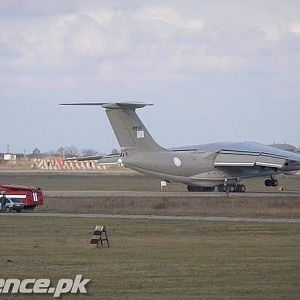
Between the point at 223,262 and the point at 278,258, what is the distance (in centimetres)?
194

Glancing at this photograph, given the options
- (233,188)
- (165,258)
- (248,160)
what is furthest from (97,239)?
(248,160)

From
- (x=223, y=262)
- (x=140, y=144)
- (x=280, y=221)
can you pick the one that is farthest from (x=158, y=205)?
(x=223, y=262)

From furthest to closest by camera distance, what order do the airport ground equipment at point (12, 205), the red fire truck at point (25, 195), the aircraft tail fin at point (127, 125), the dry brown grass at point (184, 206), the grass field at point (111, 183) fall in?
the grass field at point (111, 183), the aircraft tail fin at point (127, 125), the red fire truck at point (25, 195), the airport ground equipment at point (12, 205), the dry brown grass at point (184, 206)

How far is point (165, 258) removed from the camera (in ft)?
95.1

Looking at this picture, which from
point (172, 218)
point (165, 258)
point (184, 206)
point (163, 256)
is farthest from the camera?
point (184, 206)

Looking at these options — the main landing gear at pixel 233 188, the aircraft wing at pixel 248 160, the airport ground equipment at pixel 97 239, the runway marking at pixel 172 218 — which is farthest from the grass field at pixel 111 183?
the airport ground equipment at pixel 97 239

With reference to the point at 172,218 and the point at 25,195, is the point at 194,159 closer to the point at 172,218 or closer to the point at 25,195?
the point at 25,195

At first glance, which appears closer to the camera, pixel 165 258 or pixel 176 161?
pixel 165 258

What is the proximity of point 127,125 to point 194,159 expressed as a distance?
19.5ft

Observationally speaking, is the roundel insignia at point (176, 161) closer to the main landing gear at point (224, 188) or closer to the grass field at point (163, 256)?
the main landing gear at point (224, 188)

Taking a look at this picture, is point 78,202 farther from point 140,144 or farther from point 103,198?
point 140,144

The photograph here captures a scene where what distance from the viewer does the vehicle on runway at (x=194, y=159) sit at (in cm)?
7581

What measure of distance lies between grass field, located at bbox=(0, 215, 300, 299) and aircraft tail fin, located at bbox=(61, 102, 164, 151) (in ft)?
105

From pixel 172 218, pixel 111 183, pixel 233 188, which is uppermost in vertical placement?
pixel 111 183
